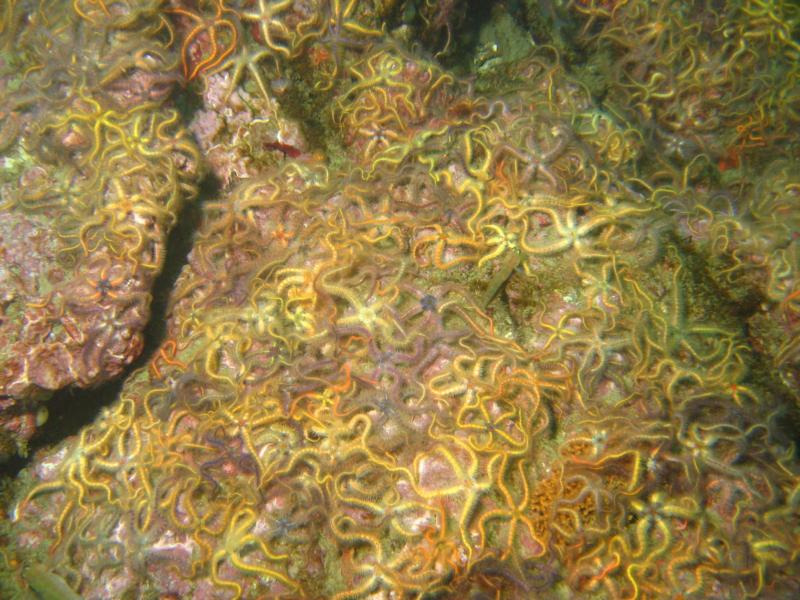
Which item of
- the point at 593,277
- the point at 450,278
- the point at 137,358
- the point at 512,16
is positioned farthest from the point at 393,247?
the point at 512,16

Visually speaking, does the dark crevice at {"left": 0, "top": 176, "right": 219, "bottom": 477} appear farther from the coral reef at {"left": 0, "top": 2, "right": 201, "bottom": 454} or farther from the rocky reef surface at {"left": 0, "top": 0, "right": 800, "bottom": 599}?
the coral reef at {"left": 0, "top": 2, "right": 201, "bottom": 454}

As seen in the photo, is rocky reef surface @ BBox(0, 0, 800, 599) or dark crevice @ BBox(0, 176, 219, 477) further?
dark crevice @ BBox(0, 176, 219, 477)

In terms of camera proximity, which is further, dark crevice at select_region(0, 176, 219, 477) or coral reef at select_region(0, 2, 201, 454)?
dark crevice at select_region(0, 176, 219, 477)

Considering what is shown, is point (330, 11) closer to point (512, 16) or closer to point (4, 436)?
point (512, 16)

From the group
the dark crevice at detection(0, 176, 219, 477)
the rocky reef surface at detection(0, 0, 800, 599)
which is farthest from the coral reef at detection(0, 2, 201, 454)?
the dark crevice at detection(0, 176, 219, 477)

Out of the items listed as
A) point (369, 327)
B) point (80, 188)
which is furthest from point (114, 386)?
point (369, 327)

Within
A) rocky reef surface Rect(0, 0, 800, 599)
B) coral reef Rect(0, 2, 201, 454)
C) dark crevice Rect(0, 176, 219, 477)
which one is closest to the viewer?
rocky reef surface Rect(0, 0, 800, 599)

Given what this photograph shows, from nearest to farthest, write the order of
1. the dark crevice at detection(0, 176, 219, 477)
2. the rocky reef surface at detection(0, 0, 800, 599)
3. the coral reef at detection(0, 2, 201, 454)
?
the rocky reef surface at detection(0, 0, 800, 599), the coral reef at detection(0, 2, 201, 454), the dark crevice at detection(0, 176, 219, 477)

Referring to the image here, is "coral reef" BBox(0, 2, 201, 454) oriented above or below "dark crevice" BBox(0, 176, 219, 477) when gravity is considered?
above

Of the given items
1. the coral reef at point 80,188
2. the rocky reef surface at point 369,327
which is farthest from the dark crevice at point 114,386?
the coral reef at point 80,188
